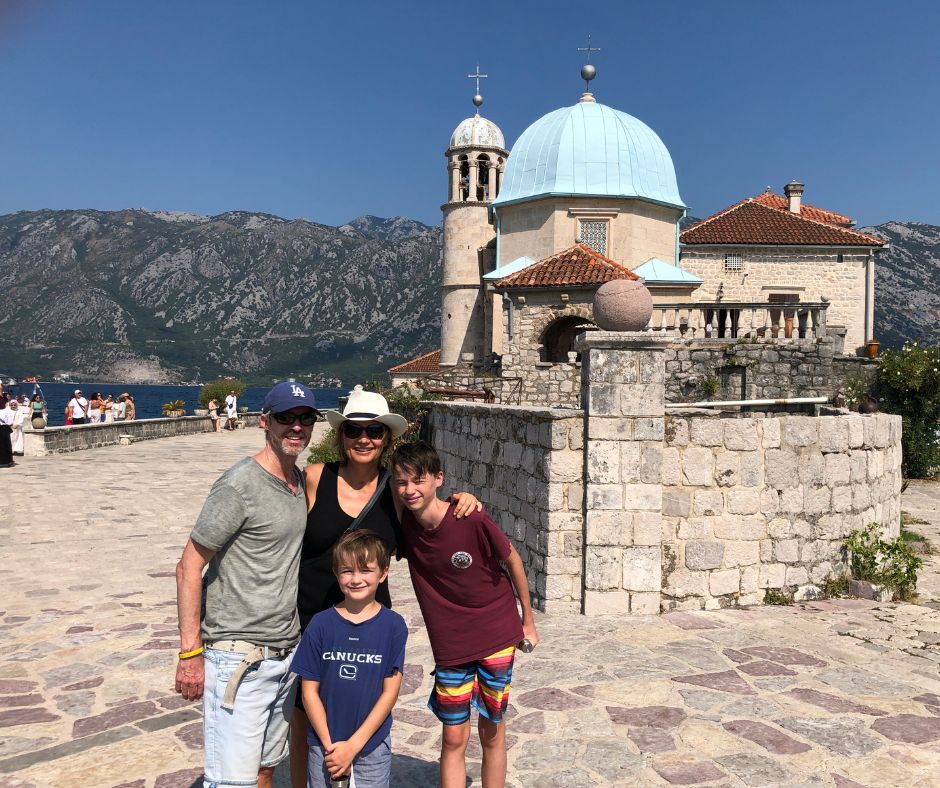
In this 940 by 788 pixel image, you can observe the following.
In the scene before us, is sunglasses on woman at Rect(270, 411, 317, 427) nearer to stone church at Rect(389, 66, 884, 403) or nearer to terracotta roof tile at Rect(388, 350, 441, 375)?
stone church at Rect(389, 66, 884, 403)

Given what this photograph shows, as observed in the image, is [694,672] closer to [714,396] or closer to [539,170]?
[714,396]

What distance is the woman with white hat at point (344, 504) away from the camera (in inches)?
124

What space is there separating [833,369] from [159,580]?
15.8 m

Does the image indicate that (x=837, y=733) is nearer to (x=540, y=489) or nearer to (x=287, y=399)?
(x=540, y=489)

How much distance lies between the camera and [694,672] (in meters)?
5.73

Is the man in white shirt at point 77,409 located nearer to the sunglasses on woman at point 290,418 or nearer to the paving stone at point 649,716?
the paving stone at point 649,716

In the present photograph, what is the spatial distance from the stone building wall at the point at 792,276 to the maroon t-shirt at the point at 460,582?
2894 centimetres

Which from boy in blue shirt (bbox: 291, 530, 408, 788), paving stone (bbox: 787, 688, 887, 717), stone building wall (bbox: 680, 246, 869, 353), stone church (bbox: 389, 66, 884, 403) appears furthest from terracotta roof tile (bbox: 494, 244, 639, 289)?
boy in blue shirt (bbox: 291, 530, 408, 788)

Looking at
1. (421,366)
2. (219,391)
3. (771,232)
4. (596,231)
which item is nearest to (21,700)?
(596,231)

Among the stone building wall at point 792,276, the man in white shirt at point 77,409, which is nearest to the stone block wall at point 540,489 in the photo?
the man in white shirt at point 77,409

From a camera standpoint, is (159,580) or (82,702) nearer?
(82,702)

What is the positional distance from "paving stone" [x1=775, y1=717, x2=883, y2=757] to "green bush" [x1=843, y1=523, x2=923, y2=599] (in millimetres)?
3618

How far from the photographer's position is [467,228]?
31.6 metres

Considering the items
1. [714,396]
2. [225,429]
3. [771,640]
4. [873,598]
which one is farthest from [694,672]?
[225,429]
